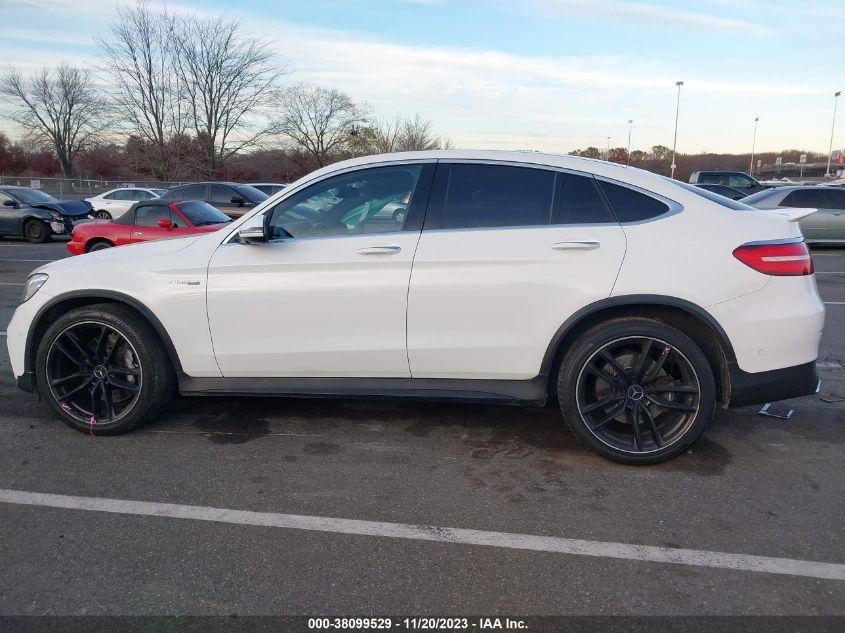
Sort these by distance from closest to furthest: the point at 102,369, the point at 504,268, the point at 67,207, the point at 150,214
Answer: the point at 504,268, the point at 102,369, the point at 150,214, the point at 67,207

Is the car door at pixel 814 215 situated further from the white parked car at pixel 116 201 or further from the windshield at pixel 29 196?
the windshield at pixel 29 196

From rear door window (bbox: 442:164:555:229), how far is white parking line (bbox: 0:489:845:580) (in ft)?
5.73

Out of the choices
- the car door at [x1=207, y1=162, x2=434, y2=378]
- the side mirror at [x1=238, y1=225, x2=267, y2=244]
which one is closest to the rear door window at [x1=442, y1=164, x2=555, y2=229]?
the car door at [x1=207, y1=162, x2=434, y2=378]

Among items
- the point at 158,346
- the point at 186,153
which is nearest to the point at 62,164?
the point at 186,153

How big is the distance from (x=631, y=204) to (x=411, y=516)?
212 centimetres

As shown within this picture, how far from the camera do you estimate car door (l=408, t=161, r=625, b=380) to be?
3824mm

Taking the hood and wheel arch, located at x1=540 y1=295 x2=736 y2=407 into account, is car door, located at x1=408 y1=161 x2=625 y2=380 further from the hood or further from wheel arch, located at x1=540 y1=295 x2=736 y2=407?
the hood

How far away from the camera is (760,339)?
12.3 feet

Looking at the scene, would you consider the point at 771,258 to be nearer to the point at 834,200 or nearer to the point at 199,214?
the point at 199,214

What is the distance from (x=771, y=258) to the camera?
373 centimetres

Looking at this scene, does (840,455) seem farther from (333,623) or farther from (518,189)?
(333,623)

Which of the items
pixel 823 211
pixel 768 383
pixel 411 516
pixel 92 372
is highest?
pixel 823 211

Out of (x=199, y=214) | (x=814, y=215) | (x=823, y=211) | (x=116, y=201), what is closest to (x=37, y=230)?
(x=116, y=201)

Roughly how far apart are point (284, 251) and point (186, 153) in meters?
46.5
